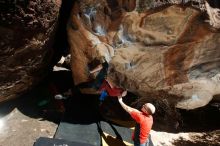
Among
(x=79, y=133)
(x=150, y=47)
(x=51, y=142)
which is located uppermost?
(x=150, y=47)

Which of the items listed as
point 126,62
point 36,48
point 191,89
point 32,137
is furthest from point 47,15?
point 191,89

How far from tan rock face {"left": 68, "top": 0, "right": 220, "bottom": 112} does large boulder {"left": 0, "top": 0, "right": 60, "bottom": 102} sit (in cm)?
50

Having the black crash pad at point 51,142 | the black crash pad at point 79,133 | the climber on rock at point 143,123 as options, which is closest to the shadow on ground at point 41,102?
the black crash pad at point 79,133

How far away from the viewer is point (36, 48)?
505cm

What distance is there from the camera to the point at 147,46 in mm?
5395

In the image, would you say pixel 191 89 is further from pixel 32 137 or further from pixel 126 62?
pixel 32 137

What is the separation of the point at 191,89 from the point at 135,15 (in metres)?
1.83

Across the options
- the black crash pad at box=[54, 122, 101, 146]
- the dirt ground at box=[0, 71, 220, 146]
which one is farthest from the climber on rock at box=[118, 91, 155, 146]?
the black crash pad at box=[54, 122, 101, 146]

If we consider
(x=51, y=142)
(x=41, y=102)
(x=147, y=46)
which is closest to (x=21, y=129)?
(x=41, y=102)

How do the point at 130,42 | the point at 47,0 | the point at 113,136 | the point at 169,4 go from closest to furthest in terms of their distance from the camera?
the point at 47,0 → the point at 169,4 → the point at 130,42 → the point at 113,136

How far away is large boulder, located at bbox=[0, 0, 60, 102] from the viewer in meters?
4.41

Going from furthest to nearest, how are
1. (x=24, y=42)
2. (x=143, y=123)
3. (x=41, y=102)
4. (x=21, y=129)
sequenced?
1. (x=41, y=102)
2. (x=21, y=129)
3. (x=143, y=123)
4. (x=24, y=42)

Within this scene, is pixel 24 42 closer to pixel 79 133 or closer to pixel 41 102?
pixel 41 102

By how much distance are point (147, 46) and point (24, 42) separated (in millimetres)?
1859
